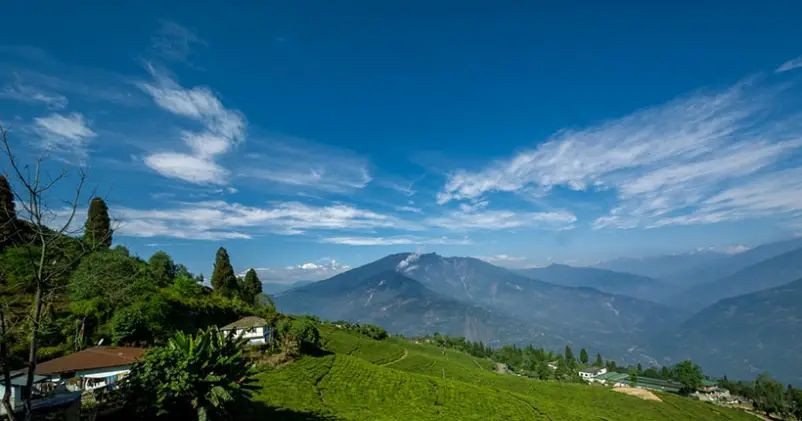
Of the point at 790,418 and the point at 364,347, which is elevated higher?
the point at 364,347

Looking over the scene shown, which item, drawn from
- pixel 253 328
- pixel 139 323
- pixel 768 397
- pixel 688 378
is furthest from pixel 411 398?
pixel 688 378

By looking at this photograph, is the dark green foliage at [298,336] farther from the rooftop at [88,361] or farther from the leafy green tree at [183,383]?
the leafy green tree at [183,383]

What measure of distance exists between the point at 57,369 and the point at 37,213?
80.8 ft

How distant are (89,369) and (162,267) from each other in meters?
66.4

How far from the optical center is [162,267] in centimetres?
9525

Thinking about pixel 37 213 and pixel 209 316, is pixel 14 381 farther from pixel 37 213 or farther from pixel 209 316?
pixel 209 316

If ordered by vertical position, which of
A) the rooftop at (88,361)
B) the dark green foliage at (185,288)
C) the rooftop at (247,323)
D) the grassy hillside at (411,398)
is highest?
the dark green foliage at (185,288)

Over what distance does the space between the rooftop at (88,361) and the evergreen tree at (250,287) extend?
2852 inches

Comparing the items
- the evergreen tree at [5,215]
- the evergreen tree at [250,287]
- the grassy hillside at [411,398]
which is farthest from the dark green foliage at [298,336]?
the evergreen tree at [5,215]

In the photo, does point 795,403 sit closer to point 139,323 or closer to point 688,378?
point 688,378

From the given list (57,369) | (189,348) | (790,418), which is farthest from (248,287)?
(790,418)

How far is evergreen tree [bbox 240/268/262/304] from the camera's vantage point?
4482 inches

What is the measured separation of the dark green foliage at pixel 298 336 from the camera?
77.5m

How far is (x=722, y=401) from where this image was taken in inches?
5935
